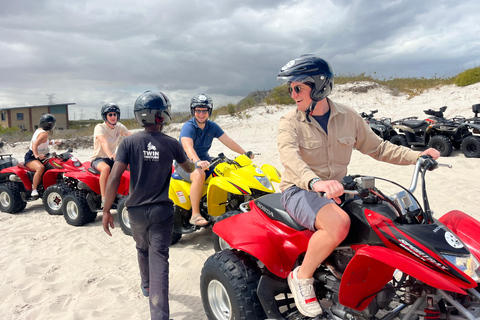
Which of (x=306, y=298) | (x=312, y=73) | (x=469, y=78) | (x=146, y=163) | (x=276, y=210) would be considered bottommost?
(x=306, y=298)

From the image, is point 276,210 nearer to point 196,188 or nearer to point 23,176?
point 196,188

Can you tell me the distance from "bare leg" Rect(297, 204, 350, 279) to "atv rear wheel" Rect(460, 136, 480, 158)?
9659mm

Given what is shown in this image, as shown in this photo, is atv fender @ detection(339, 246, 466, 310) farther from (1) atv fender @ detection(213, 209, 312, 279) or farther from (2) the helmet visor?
(2) the helmet visor

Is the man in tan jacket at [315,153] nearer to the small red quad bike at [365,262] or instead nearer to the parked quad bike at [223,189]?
the small red quad bike at [365,262]

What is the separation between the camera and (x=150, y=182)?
307 centimetres

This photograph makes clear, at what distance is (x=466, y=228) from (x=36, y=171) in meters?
7.31

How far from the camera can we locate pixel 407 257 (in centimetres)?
208

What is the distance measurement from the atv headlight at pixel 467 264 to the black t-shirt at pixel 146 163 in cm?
216

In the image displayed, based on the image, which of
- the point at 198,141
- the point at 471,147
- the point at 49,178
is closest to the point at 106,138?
the point at 49,178

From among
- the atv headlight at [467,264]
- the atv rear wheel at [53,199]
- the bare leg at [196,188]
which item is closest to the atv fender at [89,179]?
the atv rear wheel at [53,199]

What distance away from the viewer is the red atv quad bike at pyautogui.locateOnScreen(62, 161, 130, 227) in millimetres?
6281

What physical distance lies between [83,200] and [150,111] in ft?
13.0

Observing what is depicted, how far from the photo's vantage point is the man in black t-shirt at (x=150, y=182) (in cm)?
301

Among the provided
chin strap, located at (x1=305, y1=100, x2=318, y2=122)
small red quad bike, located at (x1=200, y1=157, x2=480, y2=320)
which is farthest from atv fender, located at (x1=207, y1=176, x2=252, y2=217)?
chin strap, located at (x1=305, y1=100, x2=318, y2=122)
